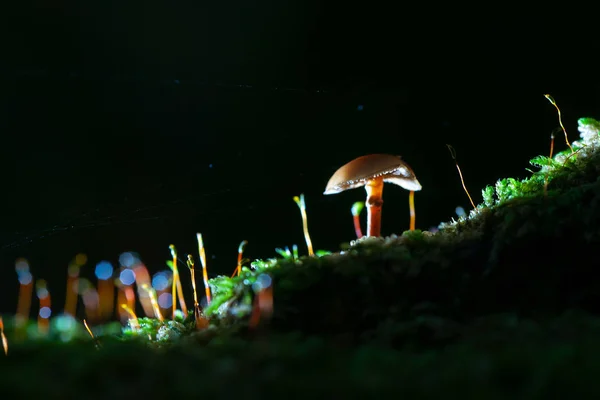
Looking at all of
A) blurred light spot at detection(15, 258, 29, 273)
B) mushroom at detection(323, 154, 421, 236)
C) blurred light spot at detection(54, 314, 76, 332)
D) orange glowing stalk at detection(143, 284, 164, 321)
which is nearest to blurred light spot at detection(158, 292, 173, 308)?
orange glowing stalk at detection(143, 284, 164, 321)

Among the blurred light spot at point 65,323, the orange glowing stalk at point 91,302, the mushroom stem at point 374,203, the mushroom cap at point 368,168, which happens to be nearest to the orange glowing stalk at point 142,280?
the orange glowing stalk at point 91,302

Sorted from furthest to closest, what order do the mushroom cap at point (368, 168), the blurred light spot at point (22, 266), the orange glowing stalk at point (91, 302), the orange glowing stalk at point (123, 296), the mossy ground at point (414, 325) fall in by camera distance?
the blurred light spot at point (22, 266), the mushroom cap at point (368, 168), the orange glowing stalk at point (123, 296), the orange glowing stalk at point (91, 302), the mossy ground at point (414, 325)

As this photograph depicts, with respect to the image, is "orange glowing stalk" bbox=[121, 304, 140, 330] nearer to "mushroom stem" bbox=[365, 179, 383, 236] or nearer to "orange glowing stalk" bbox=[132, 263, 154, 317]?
"orange glowing stalk" bbox=[132, 263, 154, 317]

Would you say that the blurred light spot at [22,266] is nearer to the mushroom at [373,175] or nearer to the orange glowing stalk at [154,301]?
the orange glowing stalk at [154,301]

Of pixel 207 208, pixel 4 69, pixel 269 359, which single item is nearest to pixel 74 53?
pixel 4 69

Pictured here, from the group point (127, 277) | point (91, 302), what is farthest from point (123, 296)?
point (91, 302)

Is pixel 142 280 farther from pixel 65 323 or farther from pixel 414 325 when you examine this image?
pixel 414 325
